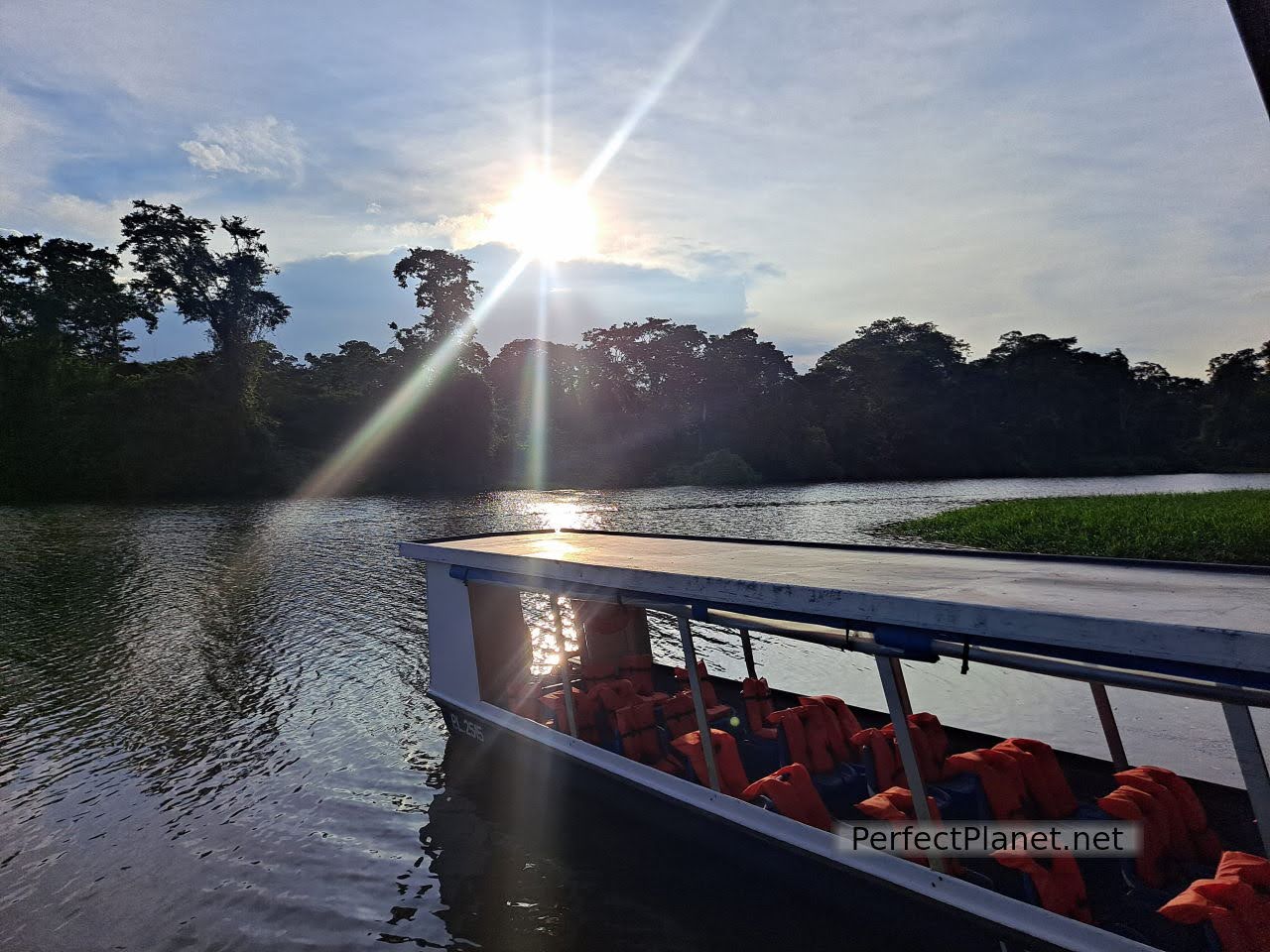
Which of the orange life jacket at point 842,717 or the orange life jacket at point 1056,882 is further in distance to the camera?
the orange life jacket at point 842,717

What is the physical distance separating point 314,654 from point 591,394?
3508 inches

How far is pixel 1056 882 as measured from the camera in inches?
192

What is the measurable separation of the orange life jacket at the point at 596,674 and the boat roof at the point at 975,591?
67.7 inches

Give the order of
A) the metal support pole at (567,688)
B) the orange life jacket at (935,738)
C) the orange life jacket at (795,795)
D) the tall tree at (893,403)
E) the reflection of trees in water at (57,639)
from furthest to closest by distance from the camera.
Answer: the tall tree at (893,403)
the reflection of trees in water at (57,639)
the metal support pole at (567,688)
the orange life jacket at (935,738)
the orange life jacket at (795,795)

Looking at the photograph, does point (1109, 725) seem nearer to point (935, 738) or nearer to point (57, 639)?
point (935, 738)

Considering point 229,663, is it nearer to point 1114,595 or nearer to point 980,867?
point 980,867

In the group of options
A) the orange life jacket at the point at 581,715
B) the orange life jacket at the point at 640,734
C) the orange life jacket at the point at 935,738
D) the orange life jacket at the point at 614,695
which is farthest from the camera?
the orange life jacket at the point at 614,695

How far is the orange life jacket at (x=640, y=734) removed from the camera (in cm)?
824

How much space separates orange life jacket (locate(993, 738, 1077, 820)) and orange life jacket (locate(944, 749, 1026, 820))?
15 centimetres

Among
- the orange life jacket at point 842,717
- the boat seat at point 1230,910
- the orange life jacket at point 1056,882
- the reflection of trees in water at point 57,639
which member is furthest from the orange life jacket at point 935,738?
the reflection of trees in water at point 57,639

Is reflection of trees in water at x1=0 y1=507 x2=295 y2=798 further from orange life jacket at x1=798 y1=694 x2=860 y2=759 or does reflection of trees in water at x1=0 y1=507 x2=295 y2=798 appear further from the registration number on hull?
orange life jacket at x1=798 y1=694 x2=860 y2=759

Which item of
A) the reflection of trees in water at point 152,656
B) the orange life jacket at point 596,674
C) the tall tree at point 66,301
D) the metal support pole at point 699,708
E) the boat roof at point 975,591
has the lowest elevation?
the reflection of trees in water at point 152,656

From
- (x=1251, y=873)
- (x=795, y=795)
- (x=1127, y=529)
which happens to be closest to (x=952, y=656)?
(x=1251, y=873)

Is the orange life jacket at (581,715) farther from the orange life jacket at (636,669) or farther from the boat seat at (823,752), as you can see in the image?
the boat seat at (823,752)
